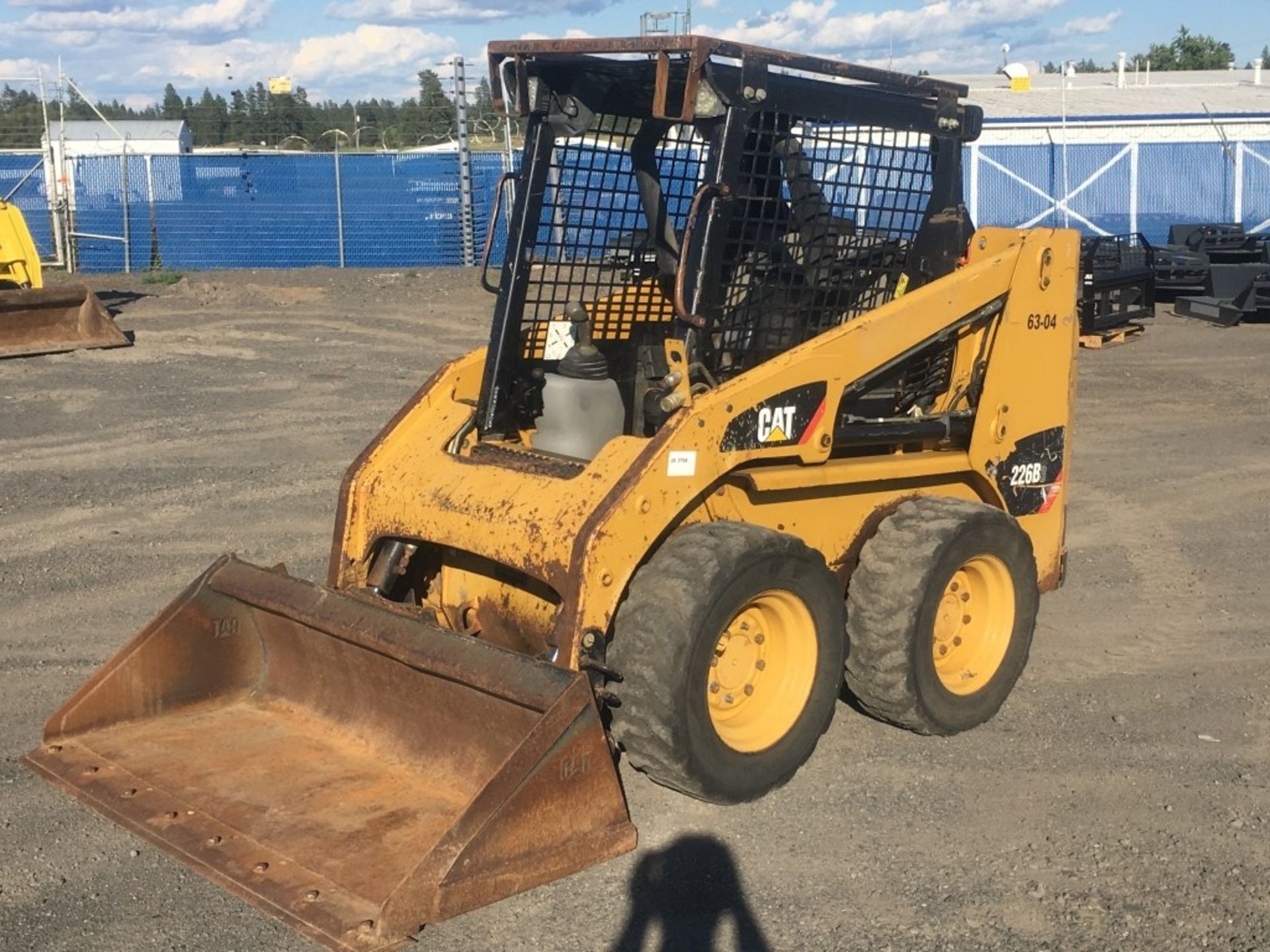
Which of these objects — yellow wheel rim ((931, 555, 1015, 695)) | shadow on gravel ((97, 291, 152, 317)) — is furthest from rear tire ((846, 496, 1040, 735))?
shadow on gravel ((97, 291, 152, 317))

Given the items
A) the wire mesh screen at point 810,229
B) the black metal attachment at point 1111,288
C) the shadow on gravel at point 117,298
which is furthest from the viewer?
the shadow on gravel at point 117,298

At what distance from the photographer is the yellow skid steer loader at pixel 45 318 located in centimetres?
1444

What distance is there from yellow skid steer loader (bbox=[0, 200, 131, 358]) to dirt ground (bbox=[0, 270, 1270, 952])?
3275mm

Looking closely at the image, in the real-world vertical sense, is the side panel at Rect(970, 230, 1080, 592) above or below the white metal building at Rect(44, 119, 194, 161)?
below

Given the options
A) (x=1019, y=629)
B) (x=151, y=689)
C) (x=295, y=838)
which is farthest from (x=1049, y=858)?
(x=151, y=689)

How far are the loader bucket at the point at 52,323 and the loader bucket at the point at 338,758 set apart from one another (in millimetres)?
10415

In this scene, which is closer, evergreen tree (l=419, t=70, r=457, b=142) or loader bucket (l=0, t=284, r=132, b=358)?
loader bucket (l=0, t=284, r=132, b=358)

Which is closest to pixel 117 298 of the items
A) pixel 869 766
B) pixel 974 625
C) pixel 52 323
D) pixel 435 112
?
pixel 52 323

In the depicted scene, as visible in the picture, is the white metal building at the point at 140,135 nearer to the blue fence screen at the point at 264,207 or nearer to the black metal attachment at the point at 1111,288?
the blue fence screen at the point at 264,207

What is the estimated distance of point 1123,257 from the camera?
58.9ft

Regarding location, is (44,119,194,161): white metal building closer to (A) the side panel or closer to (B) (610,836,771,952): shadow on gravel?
(A) the side panel

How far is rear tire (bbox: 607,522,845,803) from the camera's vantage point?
14.1 feet

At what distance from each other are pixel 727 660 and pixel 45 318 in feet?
39.7

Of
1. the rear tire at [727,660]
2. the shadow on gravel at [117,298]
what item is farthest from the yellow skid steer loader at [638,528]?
the shadow on gravel at [117,298]
